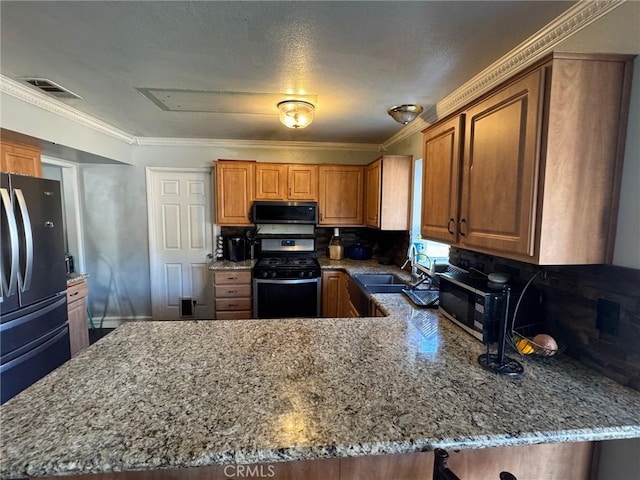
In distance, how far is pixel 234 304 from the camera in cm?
348

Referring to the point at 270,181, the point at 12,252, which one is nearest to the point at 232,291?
the point at 270,181

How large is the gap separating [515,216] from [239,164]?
10.2 ft

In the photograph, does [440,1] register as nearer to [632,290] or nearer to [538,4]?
[538,4]

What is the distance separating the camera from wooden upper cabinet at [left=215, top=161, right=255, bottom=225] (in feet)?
11.8

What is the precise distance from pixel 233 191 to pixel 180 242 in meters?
1.09

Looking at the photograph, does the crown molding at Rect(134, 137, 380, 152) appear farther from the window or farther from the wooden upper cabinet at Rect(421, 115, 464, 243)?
the wooden upper cabinet at Rect(421, 115, 464, 243)

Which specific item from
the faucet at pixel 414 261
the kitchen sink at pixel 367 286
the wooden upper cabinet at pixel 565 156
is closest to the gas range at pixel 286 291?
the kitchen sink at pixel 367 286

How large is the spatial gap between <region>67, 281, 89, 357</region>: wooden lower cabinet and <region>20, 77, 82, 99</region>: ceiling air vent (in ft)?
5.35

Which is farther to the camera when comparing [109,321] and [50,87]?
[109,321]

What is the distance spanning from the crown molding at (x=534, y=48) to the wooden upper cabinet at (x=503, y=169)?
286mm

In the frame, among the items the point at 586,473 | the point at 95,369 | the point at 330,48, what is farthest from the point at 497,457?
the point at 330,48

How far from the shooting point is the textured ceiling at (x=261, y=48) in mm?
1334

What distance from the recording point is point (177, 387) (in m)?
1.05

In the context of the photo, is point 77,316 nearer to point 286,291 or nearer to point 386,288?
point 286,291
